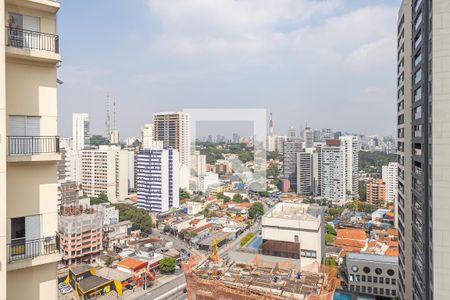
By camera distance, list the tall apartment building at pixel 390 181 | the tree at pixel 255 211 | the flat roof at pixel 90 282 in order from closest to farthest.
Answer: the flat roof at pixel 90 282, the tree at pixel 255 211, the tall apartment building at pixel 390 181

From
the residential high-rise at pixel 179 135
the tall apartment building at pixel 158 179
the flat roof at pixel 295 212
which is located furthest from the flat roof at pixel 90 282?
the residential high-rise at pixel 179 135

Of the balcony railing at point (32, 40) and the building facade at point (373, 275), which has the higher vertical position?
the balcony railing at point (32, 40)

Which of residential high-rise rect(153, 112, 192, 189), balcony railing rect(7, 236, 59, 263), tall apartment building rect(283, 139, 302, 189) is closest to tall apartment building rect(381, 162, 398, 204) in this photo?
tall apartment building rect(283, 139, 302, 189)

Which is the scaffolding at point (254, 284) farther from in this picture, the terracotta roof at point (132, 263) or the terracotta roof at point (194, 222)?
the terracotta roof at point (194, 222)

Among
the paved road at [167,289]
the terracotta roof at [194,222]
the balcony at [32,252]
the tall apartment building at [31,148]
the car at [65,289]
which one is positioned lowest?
the paved road at [167,289]

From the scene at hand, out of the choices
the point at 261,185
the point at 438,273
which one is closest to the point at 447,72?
the point at 438,273

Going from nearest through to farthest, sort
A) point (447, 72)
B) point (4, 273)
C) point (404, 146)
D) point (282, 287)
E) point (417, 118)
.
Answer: point (4, 273)
point (447, 72)
point (417, 118)
point (404, 146)
point (282, 287)

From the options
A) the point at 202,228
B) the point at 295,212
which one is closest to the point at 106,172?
the point at 202,228

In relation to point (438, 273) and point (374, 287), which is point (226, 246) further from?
point (438, 273)
